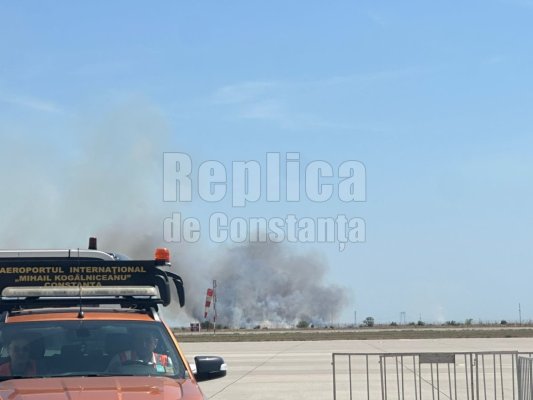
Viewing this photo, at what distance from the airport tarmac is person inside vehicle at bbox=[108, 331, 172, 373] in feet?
31.0

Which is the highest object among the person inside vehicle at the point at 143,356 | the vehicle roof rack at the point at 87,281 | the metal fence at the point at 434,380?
the vehicle roof rack at the point at 87,281

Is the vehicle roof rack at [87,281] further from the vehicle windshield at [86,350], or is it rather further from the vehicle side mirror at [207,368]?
the vehicle side mirror at [207,368]

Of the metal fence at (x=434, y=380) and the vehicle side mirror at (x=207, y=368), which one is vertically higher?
the vehicle side mirror at (x=207, y=368)

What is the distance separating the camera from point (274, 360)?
27.2 m

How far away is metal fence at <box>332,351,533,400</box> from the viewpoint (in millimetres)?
14930

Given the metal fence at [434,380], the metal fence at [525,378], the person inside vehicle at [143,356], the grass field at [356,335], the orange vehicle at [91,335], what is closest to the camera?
the orange vehicle at [91,335]

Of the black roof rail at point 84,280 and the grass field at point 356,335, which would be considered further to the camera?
the grass field at point 356,335

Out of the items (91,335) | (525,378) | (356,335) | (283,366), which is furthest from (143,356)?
(356,335)

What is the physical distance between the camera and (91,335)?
7.94m

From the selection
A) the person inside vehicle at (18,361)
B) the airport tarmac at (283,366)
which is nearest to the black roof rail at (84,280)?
the person inside vehicle at (18,361)

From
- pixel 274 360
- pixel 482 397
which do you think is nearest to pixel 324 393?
pixel 482 397

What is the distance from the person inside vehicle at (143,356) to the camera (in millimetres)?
7750

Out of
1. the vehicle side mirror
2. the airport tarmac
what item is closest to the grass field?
the airport tarmac

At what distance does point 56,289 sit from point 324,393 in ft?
34.0
